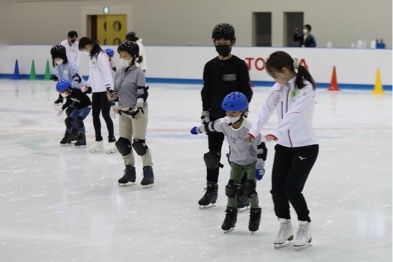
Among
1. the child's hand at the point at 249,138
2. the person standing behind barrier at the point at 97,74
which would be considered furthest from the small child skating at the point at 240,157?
Answer: the person standing behind barrier at the point at 97,74

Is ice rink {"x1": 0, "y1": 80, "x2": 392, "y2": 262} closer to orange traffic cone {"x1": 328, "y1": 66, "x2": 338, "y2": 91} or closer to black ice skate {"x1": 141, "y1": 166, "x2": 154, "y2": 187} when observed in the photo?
black ice skate {"x1": 141, "y1": 166, "x2": 154, "y2": 187}

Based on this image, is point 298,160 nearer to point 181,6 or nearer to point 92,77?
point 92,77

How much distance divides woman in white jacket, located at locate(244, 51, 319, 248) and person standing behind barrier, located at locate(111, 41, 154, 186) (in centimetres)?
234

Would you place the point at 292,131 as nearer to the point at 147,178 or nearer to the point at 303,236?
the point at 303,236

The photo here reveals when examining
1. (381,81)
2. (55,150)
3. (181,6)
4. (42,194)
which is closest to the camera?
(42,194)

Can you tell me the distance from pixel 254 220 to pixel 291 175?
70cm

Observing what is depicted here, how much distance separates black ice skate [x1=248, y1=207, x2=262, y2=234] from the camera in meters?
5.82

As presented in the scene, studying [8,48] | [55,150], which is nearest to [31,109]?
[55,150]

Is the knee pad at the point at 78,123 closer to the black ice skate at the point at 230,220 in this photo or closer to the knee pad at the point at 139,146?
the knee pad at the point at 139,146

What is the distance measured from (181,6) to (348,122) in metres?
14.9

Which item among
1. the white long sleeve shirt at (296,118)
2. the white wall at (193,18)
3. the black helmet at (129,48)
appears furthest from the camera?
the white wall at (193,18)

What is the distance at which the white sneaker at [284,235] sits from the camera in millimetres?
5414

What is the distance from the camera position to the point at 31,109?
15086 millimetres

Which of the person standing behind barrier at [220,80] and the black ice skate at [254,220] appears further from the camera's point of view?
the person standing behind barrier at [220,80]
